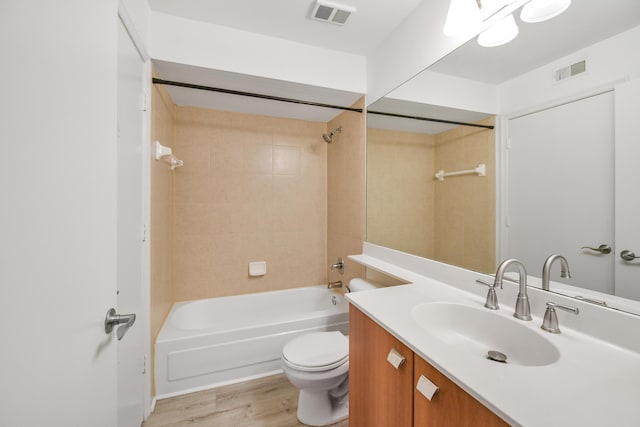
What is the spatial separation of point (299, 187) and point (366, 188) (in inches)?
35.3

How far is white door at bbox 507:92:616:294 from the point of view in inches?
33.5

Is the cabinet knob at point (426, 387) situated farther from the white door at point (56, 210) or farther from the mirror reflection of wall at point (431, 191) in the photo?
the white door at point (56, 210)

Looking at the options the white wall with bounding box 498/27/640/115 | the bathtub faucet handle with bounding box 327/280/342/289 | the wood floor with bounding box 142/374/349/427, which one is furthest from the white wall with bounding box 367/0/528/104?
the wood floor with bounding box 142/374/349/427

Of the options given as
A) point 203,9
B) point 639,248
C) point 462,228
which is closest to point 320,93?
point 203,9

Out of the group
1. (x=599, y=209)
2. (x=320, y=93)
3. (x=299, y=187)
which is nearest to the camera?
(x=599, y=209)

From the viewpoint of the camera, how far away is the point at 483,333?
1.04m

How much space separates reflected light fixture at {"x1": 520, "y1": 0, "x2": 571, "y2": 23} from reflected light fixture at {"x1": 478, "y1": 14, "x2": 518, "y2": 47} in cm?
5

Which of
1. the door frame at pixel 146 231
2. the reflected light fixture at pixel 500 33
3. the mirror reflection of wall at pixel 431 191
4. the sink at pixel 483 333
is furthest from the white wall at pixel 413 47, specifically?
the door frame at pixel 146 231

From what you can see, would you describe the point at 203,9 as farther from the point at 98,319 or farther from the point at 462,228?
the point at 462,228

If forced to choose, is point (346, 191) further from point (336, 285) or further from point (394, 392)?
point (394, 392)

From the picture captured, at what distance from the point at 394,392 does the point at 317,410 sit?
0.88m

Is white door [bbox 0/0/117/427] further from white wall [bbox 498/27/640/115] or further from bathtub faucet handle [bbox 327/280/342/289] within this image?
bathtub faucet handle [bbox 327/280/342/289]

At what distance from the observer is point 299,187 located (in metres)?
2.80

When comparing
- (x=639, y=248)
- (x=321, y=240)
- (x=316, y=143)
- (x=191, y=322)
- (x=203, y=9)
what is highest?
(x=203, y=9)
